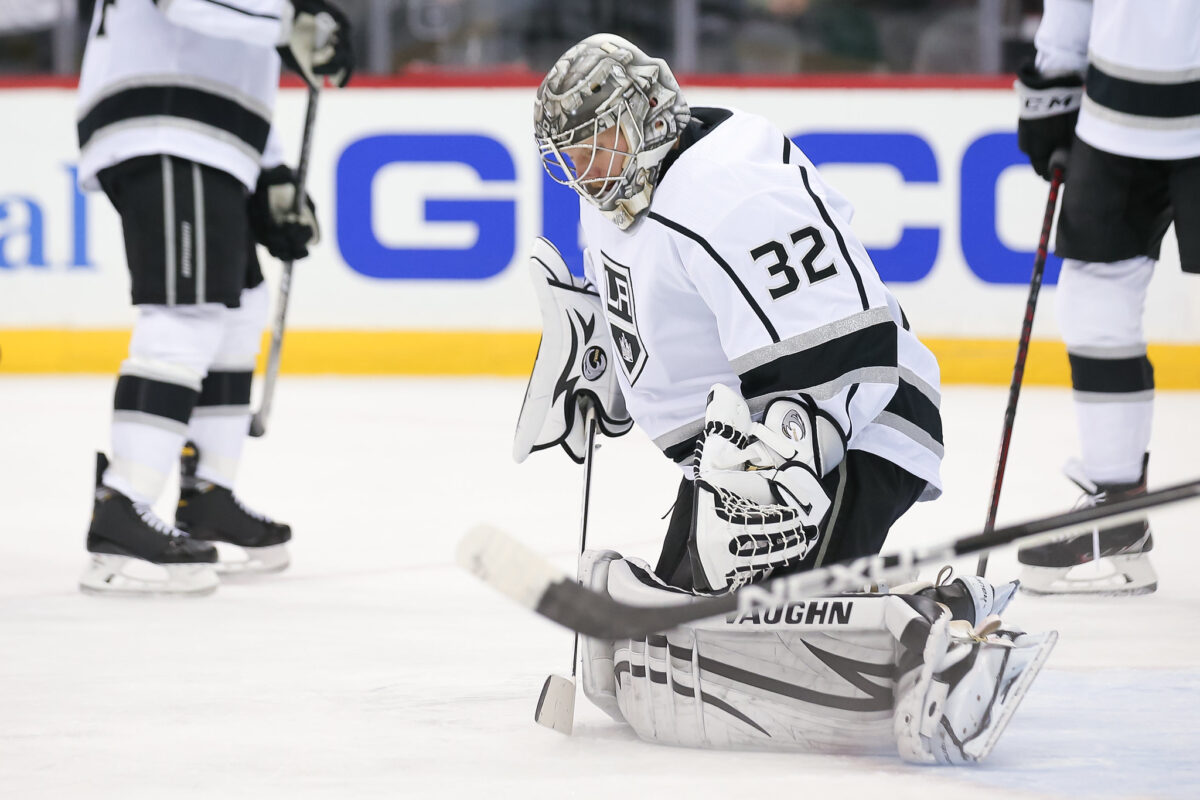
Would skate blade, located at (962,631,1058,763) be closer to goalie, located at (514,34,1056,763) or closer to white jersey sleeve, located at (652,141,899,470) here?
goalie, located at (514,34,1056,763)

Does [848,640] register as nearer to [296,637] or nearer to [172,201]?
[296,637]

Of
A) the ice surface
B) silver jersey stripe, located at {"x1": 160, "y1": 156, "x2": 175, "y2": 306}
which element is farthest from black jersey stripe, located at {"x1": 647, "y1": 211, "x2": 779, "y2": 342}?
silver jersey stripe, located at {"x1": 160, "y1": 156, "x2": 175, "y2": 306}

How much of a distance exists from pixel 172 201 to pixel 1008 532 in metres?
1.67

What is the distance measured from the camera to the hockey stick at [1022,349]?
2.48m

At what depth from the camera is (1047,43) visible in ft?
9.09

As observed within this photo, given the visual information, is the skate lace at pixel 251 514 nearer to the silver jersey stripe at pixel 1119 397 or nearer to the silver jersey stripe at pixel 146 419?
the silver jersey stripe at pixel 146 419

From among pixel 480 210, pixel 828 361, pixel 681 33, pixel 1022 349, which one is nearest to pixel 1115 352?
pixel 1022 349

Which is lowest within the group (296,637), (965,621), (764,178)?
(296,637)

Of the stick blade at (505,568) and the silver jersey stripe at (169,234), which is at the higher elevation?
the silver jersey stripe at (169,234)

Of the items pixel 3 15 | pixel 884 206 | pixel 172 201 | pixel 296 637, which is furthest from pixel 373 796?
pixel 3 15

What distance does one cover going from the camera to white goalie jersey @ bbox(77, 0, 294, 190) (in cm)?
275

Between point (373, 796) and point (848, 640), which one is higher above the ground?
point (848, 640)

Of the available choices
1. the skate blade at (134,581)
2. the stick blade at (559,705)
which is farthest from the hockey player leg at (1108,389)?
the skate blade at (134,581)

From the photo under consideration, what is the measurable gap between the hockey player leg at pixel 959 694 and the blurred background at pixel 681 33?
415 centimetres
